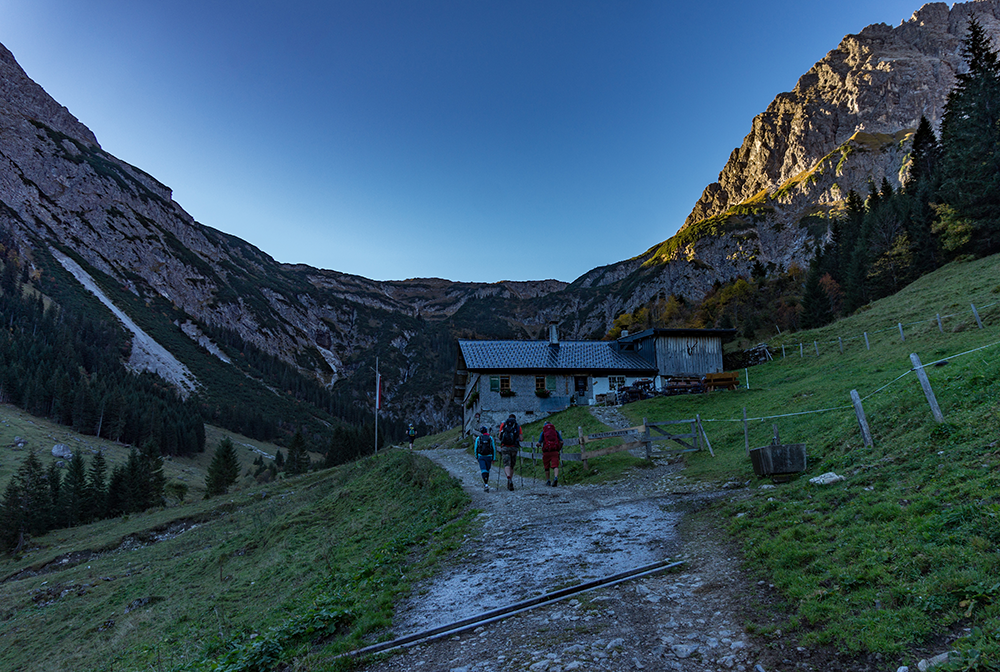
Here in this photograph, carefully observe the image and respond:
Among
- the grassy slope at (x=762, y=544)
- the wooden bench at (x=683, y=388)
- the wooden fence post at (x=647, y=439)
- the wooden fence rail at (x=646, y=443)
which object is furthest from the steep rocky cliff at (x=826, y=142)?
the wooden fence post at (x=647, y=439)

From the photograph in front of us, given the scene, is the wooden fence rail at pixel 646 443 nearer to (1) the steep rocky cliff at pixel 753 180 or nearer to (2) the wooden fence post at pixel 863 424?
(2) the wooden fence post at pixel 863 424

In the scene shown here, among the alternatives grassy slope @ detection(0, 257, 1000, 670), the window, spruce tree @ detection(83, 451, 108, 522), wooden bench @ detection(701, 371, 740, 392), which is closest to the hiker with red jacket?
grassy slope @ detection(0, 257, 1000, 670)

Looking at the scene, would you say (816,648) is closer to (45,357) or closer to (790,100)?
(45,357)

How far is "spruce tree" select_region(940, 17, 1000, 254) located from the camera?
37750 millimetres

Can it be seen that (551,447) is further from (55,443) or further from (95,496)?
(55,443)

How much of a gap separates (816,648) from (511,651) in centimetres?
319

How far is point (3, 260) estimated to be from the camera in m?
131

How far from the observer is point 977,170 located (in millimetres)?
38781

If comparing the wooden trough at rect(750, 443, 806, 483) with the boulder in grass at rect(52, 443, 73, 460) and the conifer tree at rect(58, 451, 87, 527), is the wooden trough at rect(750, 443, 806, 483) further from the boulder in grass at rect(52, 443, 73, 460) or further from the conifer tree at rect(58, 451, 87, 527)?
the boulder in grass at rect(52, 443, 73, 460)

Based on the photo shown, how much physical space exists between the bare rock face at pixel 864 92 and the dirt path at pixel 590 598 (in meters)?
193

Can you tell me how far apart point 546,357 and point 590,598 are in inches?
1402

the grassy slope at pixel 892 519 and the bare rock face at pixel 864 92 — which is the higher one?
the bare rock face at pixel 864 92

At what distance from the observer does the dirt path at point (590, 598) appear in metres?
5.17

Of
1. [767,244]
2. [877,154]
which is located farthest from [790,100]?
[767,244]
